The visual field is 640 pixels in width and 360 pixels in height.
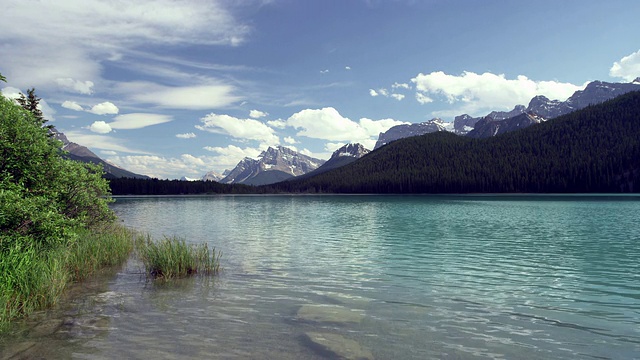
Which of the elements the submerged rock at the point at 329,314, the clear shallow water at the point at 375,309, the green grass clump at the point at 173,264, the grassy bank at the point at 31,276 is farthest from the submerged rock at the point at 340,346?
the green grass clump at the point at 173,264

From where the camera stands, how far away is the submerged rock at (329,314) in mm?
15047

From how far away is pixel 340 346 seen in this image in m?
12.2

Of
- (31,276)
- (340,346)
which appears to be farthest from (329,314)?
(31,276)

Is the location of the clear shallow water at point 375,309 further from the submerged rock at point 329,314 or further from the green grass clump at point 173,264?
the green grass clump at point 173,264

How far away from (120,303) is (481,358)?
1517 centimetres

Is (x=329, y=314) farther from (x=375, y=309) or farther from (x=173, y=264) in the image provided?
(x=173, y=264)

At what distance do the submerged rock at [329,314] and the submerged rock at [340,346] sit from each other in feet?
5.81

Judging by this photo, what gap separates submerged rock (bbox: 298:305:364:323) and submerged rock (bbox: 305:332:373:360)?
1.77 meters

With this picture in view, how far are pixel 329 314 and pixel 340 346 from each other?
3621mm

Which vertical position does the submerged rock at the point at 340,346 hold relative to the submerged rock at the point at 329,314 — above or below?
above

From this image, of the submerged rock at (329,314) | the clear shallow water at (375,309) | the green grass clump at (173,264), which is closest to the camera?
the clear shallow water at (375,309)

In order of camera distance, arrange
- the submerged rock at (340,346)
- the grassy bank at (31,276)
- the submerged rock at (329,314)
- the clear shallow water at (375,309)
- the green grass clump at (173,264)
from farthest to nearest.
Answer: the green grass clump at (173,264) < the submerged rock at (329,314) < the grassy bank at (31,276) < the clear shallow water at (375,309) < the submerged rock at (340,346)

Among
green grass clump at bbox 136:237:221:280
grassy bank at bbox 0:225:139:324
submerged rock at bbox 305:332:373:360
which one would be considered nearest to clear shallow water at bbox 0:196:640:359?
submerged rock at bbox 305:332:373:360

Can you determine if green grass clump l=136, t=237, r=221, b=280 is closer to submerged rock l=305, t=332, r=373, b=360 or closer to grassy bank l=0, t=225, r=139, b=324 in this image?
grassy bank l=0, t=225, r=139, b=324
